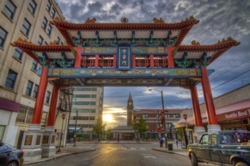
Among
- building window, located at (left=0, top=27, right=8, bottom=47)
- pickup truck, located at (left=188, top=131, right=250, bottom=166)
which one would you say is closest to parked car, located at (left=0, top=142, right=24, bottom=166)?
pickup truck, located at (left=188, top=131, right=250, bottom=166)

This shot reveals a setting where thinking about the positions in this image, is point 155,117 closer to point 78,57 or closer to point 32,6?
point 78,57

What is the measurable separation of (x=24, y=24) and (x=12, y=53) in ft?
15.1

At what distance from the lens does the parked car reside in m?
6.34

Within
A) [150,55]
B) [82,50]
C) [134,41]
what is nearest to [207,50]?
[150,55]

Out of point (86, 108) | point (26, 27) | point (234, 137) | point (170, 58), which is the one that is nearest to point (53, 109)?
point (26, 27)

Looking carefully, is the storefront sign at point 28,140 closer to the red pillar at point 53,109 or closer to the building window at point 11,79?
the red pillar at point 53,109

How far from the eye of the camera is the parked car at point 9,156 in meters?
6.34

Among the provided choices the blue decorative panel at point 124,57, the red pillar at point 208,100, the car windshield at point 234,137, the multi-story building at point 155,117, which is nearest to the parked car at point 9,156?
the blue decorative panel at point 124,57

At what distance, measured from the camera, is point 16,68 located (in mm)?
15930

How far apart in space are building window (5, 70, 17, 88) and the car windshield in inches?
740

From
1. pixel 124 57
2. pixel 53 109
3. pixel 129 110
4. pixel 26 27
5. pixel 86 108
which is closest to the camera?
pixel 124 57

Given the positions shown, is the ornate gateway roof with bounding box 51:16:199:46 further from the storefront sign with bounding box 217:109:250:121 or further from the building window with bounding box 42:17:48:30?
the building window with bounding box 42:17:48:30

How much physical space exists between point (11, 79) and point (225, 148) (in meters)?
19.1

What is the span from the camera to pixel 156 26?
13.2 m
